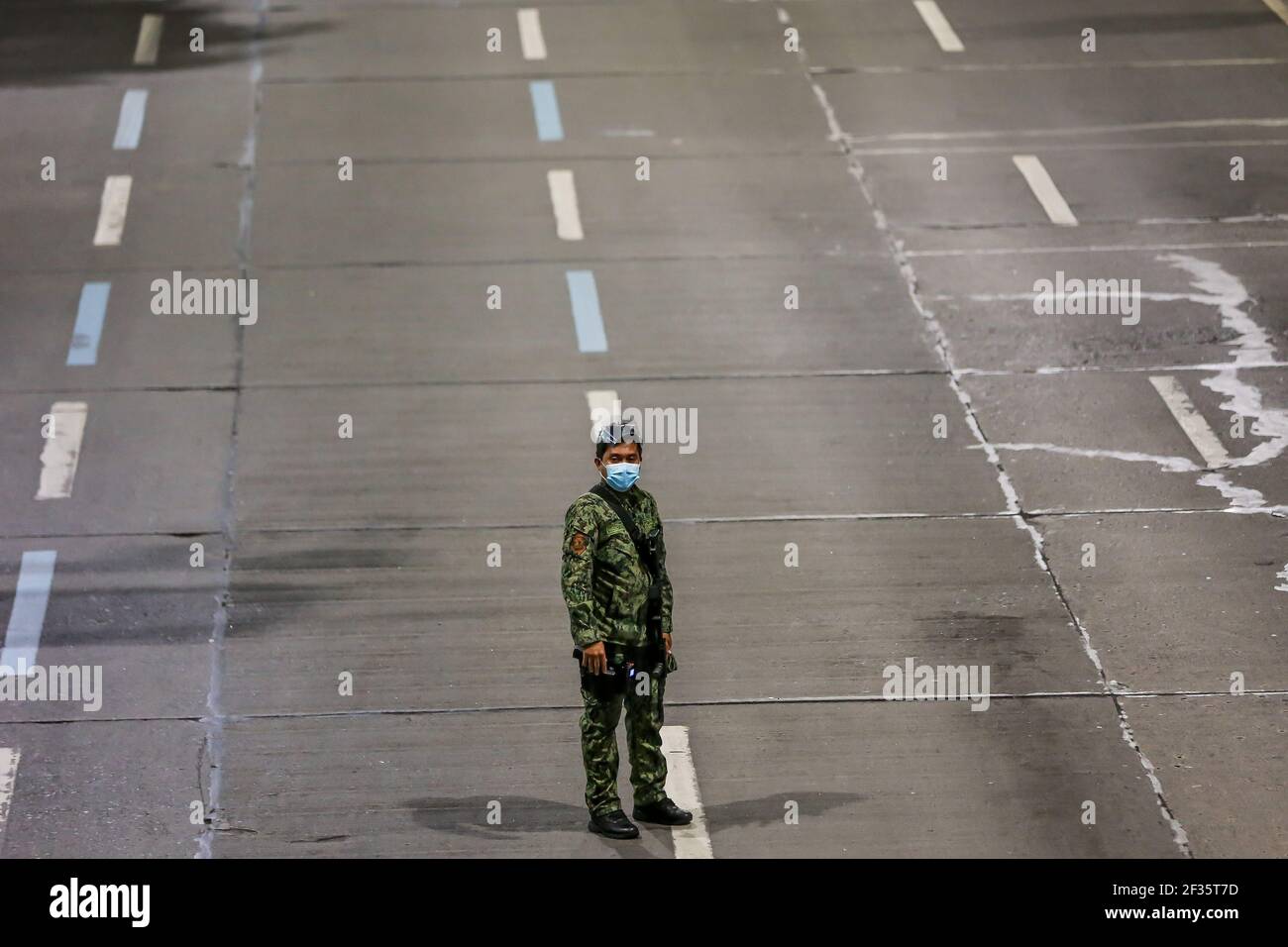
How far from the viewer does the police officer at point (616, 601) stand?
9961mm

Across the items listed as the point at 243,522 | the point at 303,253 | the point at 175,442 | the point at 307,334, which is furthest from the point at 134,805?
the point at 303,253

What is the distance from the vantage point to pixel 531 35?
24016 millimetres

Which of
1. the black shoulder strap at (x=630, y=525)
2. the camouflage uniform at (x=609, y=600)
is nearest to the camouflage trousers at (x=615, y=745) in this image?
the camouflage uniform at (x=609, y=600)

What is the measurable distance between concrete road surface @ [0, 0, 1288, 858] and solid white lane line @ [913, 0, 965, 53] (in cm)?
5

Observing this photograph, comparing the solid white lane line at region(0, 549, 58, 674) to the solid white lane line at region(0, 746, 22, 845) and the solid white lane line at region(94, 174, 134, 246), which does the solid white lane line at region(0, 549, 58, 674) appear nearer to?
the solid white lane line at region(0, 746, 22, 845)

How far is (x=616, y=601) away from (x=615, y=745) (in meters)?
0.77

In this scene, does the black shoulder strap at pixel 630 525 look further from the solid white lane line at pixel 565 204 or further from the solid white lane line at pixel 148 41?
the solid white lane line at pixel 148 41

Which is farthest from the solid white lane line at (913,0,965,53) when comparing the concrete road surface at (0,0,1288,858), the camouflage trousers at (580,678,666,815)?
the camouflage trousers at (580,678,666,815)

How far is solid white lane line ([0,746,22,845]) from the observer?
10.9m

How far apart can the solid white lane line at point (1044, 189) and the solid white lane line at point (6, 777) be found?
1139 centimetres

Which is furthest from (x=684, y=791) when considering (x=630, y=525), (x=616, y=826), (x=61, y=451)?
(x=61, y=451)

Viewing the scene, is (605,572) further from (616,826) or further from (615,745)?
(616,826)

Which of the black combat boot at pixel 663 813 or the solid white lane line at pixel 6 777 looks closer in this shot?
the black combat boot at pixel 663 813

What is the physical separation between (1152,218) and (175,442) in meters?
9.51
